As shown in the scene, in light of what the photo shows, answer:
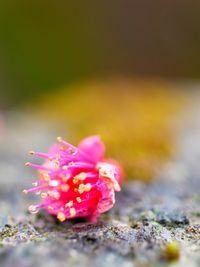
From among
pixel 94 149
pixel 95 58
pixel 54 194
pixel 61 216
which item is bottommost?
pixel 61 216

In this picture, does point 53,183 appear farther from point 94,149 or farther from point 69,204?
point 94,149

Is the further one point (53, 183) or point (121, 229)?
point (53, 183)

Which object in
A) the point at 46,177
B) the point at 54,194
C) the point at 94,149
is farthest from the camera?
the point at 94,149

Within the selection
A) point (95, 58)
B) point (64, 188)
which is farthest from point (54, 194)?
point (95, 58)

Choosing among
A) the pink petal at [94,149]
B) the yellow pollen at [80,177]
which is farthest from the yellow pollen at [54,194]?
the pink petal at [94,149]

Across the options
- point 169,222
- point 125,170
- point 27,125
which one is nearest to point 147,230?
point 169,222

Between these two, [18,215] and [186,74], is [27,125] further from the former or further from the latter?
[186,74]

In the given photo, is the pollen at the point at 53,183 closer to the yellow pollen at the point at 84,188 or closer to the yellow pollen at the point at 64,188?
the yellow pollen at the point at 64,188
